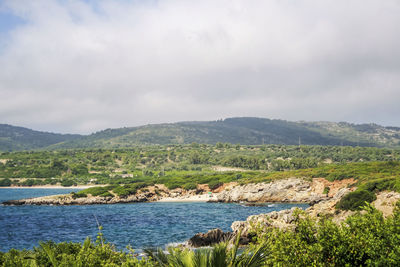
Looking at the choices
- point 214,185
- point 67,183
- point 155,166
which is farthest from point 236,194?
point 155,166

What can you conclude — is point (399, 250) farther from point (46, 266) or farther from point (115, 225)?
point (115, 225)

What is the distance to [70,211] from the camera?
245 ft

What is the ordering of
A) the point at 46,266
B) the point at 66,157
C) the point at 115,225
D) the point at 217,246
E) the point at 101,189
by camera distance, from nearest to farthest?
the point at 217,246 < the point at 46,266 < the point at 115,225 < the point at 101,189 < the point at 66,157

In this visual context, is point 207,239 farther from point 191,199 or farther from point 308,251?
point 191,199

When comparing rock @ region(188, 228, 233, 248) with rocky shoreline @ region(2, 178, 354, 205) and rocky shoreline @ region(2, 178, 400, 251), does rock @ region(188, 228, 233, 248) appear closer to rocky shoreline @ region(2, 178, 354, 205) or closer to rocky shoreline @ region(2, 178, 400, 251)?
rocky shoreline @ region(2, 178, 400, 251)

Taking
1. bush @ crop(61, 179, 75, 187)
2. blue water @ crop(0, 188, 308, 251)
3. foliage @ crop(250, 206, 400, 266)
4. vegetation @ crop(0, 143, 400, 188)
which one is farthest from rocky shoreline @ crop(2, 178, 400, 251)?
foliage @ crop(250, 206, 400, 266)

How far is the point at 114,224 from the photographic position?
186ft

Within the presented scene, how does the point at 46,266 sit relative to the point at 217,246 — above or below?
below

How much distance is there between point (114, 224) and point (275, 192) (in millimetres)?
44881

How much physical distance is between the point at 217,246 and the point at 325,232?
227 inches

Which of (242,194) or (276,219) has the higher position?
(276,219)

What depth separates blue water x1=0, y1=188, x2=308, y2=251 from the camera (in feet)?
147

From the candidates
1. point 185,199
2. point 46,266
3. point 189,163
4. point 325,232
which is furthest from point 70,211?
point 189,163

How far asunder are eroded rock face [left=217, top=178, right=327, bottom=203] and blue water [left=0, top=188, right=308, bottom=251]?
13621 millimetres
